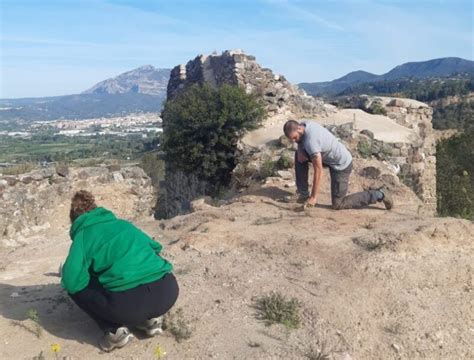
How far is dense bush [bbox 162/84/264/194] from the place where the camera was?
11.6 metres

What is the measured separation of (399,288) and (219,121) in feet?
23.1

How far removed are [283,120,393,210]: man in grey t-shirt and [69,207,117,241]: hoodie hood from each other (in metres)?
3.61

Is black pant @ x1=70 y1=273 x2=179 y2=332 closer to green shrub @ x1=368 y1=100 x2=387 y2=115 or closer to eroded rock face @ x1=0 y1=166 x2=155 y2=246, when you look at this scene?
eroded rock face @ x1=0 y1=166 x2=155 y2=246

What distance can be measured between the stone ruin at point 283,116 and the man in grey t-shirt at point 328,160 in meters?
2.79

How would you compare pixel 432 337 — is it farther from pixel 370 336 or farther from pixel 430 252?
pixel 430 252

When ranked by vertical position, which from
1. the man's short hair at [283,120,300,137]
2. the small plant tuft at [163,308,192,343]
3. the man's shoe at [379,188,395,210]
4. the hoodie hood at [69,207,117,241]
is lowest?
the small plant tuft at [163,308,192,343]

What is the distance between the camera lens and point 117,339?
4195 millimetres

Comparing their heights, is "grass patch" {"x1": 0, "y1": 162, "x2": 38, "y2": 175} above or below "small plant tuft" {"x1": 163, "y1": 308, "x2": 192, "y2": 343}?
above

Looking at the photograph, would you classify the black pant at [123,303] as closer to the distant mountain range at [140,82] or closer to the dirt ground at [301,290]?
the dirt ground at [301,290]

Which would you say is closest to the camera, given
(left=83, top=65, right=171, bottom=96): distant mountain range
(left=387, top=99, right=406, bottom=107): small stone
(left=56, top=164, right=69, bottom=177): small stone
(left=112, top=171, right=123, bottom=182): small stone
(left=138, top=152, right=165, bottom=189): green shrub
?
(left=56, top=164, right=69, bottom=177): small stone

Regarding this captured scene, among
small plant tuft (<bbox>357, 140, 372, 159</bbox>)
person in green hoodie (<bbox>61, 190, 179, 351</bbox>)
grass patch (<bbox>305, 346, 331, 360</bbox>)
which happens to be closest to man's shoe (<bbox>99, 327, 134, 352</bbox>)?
person in green hoodie (<bbox>61, 190, 179, 351</bbox>)

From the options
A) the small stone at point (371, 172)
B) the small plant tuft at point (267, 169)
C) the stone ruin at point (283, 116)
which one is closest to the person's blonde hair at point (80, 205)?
the small plant tuft at point (267, 169)

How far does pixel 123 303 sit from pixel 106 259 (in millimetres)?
369

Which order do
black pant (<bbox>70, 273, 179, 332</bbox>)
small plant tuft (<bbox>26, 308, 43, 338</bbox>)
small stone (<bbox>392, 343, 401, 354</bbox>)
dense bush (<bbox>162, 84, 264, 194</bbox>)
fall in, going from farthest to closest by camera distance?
dense bush (<bbox>162, 84, 264, 194</bbox>) → small plant tuft (<bbox>26, 308, 43, 338</bbox>) → small stone (<bbox>392, 343, 401, 354</bbox>) → black pant (<bbox>70, 273, 179, 332</bbox>)
